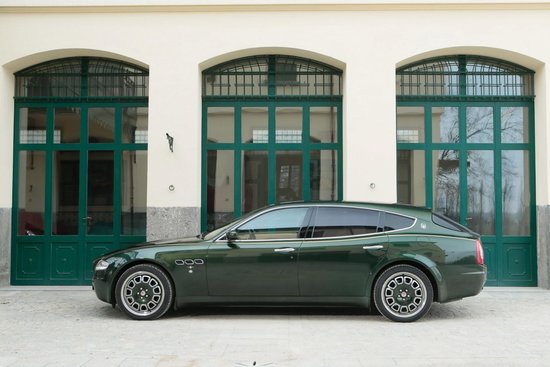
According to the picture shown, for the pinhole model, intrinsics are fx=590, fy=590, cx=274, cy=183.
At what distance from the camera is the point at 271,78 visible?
10930mm

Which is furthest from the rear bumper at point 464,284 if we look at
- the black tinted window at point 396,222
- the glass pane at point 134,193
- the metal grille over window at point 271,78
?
the glass pane at point 134,193

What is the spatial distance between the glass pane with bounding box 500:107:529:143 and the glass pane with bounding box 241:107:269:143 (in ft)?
14.3

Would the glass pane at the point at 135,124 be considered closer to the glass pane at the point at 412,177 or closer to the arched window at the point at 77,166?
the arched window at the point at 77,166

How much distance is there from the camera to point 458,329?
283 inches

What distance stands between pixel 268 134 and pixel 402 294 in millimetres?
4423

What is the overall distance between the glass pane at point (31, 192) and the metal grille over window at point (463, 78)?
678 centimetres

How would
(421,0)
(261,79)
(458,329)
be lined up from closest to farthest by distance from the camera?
(458,329)
(421,0)
(261,79)

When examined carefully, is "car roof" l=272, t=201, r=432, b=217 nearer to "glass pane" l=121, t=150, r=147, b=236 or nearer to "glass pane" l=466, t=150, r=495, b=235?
"glass pane" l=466, t=150, r=495, b=235

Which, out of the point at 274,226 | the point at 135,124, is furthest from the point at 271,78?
the point at 274,226

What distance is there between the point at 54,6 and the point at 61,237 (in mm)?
4128

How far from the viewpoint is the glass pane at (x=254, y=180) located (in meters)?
10.8

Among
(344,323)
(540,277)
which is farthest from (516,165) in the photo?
(344,323)

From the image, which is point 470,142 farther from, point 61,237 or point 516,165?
point 61,237

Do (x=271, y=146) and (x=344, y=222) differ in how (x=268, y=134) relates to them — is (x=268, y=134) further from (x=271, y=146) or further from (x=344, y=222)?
(x=344, y=222)
